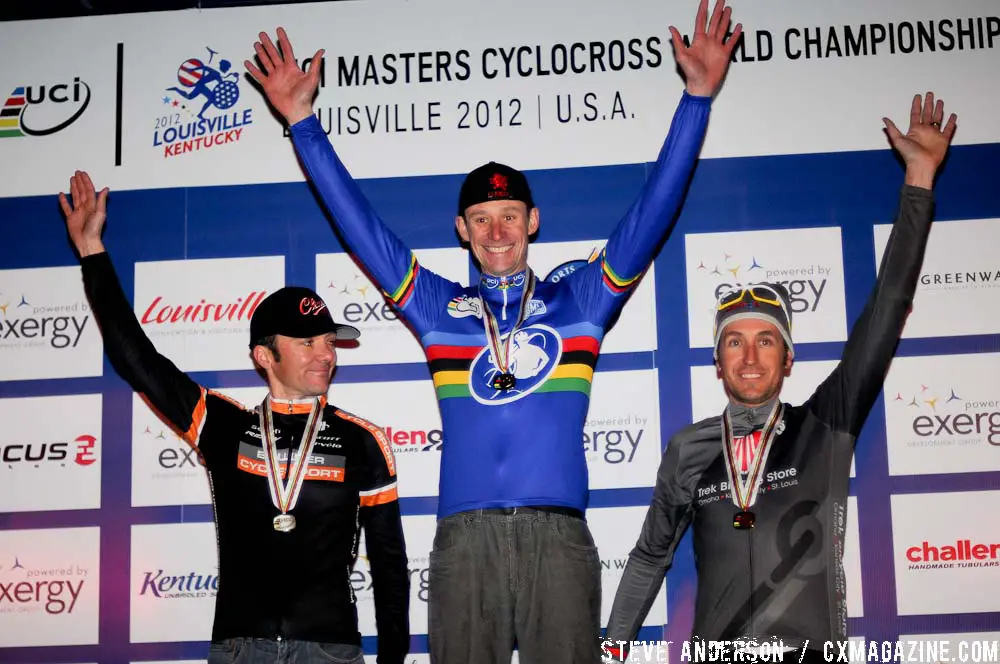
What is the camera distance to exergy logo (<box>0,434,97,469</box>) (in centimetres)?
401

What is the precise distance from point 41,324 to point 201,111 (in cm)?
105

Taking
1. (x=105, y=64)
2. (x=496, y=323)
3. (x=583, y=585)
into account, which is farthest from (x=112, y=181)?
(x=583, y=585)

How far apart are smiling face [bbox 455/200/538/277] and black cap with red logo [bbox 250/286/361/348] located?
20.8 inches

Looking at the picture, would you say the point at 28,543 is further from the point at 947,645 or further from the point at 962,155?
the point at 962,155

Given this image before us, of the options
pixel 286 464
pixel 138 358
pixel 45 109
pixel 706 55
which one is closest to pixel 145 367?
pixel 138 358

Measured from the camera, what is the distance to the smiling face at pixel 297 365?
319 centimetres

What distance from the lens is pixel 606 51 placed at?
4.09 metres

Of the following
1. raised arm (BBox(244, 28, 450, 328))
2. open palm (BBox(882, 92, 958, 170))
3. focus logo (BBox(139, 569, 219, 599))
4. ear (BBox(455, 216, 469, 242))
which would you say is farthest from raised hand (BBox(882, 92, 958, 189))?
focus logo (BBox(139, 569, 219, 599))

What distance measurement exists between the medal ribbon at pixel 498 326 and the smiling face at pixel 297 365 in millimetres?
509

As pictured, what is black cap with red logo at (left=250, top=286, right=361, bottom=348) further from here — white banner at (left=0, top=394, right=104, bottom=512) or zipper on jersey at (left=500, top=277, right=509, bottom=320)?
white banner at (left=0, top=394, right=104, bottom=512)

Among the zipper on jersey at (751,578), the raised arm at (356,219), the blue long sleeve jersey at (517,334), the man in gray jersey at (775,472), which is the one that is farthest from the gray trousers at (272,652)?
the zipper on jersey at (751,578)

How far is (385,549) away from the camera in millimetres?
3012

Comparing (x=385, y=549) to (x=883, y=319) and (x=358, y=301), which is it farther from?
(x=883, y=319)

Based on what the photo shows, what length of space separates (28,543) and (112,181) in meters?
1.44
